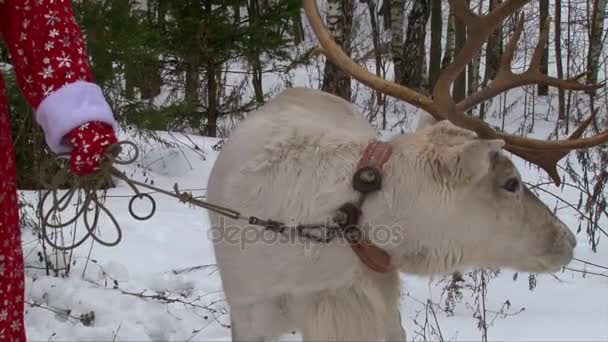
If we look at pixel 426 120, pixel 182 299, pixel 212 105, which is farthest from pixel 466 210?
pixel 212 105

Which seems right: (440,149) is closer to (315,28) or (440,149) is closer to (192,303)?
(315,28)

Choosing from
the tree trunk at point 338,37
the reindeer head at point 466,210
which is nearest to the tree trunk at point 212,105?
the tree trunk at point 338,37

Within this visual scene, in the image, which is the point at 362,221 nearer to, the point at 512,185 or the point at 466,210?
the point at 466,210

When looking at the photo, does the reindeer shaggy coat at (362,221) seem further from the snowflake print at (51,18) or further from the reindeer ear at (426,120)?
the snowflake print at (51,18)

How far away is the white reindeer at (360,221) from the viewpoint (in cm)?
259

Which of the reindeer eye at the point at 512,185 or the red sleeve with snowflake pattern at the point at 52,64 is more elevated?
the red sleeve with snowflake pattern at the point at 52,64

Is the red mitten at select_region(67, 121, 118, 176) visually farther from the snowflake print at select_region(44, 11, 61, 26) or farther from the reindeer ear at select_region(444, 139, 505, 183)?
the reindeer ear at select_region(444, 139, 505, 183)

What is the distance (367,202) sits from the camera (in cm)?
257

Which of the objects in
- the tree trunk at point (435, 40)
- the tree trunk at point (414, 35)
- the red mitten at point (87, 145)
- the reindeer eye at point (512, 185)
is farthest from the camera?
the tree trunk at point (435, 40)

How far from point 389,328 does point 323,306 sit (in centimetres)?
76

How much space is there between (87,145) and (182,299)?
2798 millimetres

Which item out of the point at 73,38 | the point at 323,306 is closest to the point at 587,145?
the point at 323,306

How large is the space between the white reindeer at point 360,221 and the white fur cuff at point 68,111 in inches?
35.1

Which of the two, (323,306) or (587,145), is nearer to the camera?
(323,306)
